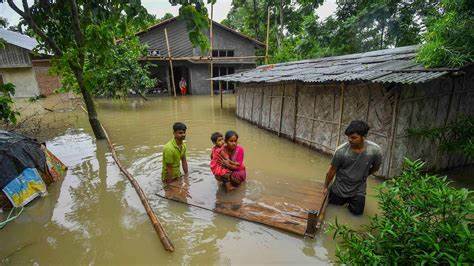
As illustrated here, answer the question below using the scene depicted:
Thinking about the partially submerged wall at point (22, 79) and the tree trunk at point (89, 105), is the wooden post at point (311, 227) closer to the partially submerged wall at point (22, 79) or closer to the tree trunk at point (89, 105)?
the tree trunk at point (89, 105)

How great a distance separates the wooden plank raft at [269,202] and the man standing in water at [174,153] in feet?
0.65

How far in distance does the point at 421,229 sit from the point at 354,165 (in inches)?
99.7

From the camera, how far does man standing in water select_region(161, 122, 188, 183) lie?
5039 mm

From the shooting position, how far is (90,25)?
12.4ft

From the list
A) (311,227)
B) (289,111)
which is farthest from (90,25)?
(289,111)

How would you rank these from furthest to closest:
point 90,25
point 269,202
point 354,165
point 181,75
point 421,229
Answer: point 181,75
point 269,202
point 354,165
point 90,25
point 421,229

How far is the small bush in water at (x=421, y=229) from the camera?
1566 mm

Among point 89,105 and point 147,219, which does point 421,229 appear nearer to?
point 147,219

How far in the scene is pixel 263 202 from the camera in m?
4.73

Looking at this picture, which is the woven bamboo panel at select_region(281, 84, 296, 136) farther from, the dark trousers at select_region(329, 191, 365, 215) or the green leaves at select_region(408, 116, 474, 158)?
the dark trousers at select_region(329, 191, 365, 215)

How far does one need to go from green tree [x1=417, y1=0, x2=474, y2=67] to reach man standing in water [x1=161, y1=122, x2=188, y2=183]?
4.71m

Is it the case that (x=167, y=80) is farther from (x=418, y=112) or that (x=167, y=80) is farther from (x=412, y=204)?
(x=412, y=204)

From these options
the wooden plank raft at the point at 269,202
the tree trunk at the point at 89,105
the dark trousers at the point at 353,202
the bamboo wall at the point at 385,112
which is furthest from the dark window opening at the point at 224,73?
the dark trousers at the point at 353,202

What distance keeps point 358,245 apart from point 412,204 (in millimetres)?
462
